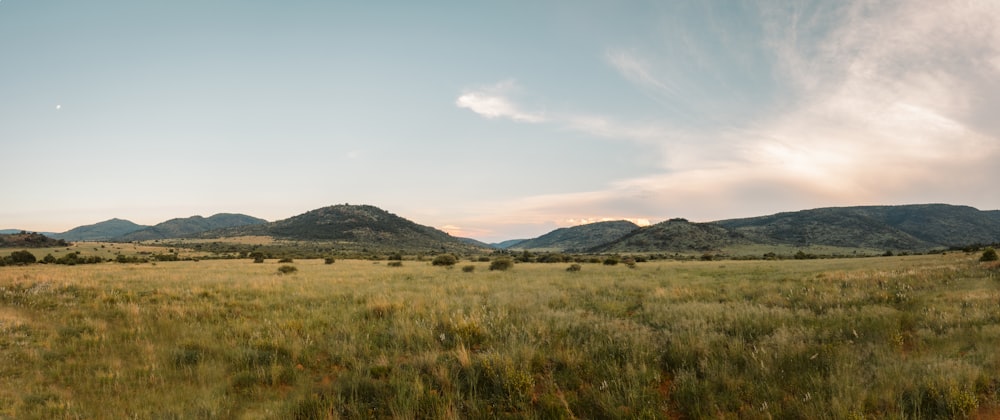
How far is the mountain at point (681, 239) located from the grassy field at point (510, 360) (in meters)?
124

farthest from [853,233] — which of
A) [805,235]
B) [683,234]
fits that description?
[683,234]

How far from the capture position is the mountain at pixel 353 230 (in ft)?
473

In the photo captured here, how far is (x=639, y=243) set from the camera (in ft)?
487

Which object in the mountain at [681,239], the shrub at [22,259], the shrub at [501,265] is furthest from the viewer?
the mountain at [681,239]

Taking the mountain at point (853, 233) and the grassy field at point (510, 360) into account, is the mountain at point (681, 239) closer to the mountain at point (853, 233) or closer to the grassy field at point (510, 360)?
the mountain at point (853, 233)

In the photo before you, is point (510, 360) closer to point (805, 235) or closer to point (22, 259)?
point (22, 259)

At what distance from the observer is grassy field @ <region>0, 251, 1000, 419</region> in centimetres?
504

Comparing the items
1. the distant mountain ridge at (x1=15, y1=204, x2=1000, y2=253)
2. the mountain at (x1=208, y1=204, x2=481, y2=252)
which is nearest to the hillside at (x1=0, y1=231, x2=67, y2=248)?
the mountain at (x1=208, y1=204, x2=481, y2=252)

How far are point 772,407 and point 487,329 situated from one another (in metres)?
4.80

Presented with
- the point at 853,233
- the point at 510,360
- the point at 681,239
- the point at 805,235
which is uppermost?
the point at 853,233

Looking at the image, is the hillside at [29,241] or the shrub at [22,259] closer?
the shrub at [22,259]

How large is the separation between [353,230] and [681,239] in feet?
379

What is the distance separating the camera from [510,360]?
6.00 m

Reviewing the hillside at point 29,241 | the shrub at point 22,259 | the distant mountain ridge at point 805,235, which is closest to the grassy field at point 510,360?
the shrub at point 22,259
